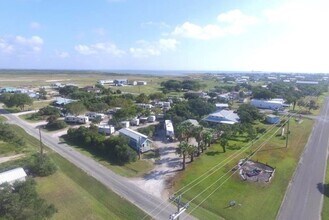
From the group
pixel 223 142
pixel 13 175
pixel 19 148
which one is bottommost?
pixel 19 148

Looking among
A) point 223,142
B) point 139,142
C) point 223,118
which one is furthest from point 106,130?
point 223,118

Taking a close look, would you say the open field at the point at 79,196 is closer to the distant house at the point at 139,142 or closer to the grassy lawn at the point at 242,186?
the grassy lawn at the point at 242,186

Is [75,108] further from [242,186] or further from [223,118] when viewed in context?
[242,186]

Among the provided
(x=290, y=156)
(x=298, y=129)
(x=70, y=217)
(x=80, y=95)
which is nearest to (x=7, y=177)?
(x=70, y=217)

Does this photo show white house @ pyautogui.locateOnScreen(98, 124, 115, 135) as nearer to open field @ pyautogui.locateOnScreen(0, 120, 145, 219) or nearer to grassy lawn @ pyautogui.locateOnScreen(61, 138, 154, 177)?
grassy lawn @ pyautogui.locateOnScreen(61, 138, 154, 177)

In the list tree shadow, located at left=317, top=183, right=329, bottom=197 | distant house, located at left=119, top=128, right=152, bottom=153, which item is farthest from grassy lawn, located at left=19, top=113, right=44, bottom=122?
tree shadow, located at left=317, top=183, right=329, bottom=197

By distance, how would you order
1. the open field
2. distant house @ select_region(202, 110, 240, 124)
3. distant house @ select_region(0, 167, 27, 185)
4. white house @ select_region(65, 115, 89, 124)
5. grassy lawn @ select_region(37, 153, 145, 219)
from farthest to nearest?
distant house @ select_region(202, 110, 240, 124) < white house @ select_region(65, 115, 89, 124) < distant house @ select_region(0, 167, 27, 185) < the open field < grassy lawn @ select_region(37, 153, 145, 219)

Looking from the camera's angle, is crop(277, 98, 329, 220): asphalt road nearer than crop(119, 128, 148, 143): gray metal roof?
Yes
